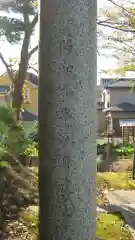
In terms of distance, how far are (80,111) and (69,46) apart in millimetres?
269

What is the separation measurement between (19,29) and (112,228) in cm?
695

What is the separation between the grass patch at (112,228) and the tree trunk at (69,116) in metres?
3.01

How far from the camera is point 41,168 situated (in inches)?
59.5

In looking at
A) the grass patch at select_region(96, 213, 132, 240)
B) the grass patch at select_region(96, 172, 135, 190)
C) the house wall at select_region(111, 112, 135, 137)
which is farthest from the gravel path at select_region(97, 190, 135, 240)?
the house wall at select_region(111, 112, 135, 137)

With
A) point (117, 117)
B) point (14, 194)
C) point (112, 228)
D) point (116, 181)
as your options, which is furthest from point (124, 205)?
point (117, 117)

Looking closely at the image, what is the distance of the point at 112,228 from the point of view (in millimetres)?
4738

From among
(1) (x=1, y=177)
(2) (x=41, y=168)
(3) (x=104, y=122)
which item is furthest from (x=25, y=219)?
(3) (x=104, y=122)

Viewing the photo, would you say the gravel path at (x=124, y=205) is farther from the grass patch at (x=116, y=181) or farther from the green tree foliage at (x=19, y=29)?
the green tree foliage at (x=19, y=29)

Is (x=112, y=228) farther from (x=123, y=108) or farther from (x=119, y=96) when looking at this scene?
(x=119, y=96)

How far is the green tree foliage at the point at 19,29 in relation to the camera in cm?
895

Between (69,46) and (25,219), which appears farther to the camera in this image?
(25,219)

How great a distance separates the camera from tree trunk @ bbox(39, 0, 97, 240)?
4.68 ft

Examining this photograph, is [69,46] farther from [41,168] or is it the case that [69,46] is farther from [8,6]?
[8,6]

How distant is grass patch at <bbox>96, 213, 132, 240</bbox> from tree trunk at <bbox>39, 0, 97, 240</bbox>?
3011mm
